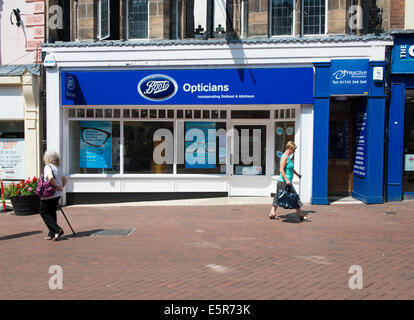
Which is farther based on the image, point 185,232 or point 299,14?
point 299,14

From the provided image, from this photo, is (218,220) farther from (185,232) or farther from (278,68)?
(278,68)

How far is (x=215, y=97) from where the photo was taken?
11.7 m

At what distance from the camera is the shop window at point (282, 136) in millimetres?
11898

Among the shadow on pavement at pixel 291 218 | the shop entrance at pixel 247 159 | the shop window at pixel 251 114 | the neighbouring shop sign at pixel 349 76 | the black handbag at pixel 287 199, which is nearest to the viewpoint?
the black handbag at pixel 287 199

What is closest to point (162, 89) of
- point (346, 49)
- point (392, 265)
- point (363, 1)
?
point (346, 49)

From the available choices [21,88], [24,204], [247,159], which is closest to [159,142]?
[247,159]

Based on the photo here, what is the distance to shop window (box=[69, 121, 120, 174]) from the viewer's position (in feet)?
40.5

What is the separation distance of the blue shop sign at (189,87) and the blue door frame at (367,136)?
0.34 m

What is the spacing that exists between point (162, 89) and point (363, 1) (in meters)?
5.97

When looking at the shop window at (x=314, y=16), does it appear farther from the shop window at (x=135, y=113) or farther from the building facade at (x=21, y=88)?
the building facade at (x=21, y=88)

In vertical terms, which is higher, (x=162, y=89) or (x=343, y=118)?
(x=162, y=89)

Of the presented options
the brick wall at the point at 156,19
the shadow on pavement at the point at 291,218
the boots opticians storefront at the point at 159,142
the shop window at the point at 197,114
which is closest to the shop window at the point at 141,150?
the boots opticians storefront at the point at 159,142

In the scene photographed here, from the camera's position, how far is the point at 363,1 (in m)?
11.7
